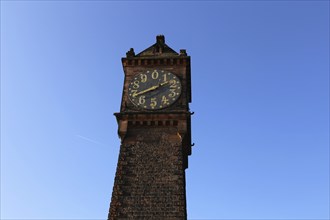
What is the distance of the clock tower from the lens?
16172mm

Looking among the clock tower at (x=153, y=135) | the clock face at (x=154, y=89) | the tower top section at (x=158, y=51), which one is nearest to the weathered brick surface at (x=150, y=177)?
the clock tower at (x=153, y=135)

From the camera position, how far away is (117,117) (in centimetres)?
1897

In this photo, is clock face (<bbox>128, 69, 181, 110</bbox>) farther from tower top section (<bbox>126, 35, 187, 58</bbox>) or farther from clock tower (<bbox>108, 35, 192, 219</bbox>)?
tower top section (<bbox>126, 35, 187, 58</bbox>)

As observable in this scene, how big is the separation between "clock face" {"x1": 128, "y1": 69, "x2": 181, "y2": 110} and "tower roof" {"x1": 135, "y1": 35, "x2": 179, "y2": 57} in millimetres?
1371

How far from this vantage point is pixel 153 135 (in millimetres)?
18422

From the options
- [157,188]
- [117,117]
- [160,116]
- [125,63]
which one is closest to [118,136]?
[117,117]

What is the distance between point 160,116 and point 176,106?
3.51 feet

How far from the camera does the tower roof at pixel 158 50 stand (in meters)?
21.8

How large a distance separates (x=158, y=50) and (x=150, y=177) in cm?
799

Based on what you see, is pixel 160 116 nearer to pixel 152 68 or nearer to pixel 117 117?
pixel 117 117

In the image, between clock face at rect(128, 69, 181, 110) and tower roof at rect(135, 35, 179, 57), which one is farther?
tower roof at rect(135, 35, 179, 57)

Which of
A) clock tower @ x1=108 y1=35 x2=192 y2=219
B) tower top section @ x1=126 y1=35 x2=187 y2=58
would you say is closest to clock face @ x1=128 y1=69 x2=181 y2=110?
clock tower @ x1=108 y1=35 x2=192 y2=219

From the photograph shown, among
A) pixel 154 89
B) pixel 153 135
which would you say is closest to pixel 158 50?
pixel 154 89

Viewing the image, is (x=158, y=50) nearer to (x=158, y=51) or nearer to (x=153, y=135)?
(x=158, y=51)
